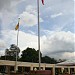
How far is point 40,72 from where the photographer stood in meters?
18.1

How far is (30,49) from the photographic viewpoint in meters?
95.4

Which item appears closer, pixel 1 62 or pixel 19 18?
pixel 19 18

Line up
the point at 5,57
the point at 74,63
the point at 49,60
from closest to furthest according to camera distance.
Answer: the point at 74,63 → the point at 5,57 → the point at 49,60

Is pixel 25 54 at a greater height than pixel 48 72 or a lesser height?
greater

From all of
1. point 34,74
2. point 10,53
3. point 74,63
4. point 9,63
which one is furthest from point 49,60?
point 34,74

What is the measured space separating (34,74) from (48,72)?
1179mm

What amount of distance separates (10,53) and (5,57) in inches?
105

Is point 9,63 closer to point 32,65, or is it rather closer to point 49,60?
point 32,65

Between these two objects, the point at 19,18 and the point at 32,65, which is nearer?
the point at 19,18

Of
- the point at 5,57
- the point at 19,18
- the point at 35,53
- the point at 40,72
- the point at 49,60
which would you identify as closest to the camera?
the point at 40,72

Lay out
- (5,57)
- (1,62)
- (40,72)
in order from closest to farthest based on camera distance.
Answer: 1. (40,72)
2. (1,62)
3. (5,57)

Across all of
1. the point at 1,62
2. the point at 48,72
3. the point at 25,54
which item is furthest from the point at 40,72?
the point at 25,54

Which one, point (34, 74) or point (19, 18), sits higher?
point (19, 18)

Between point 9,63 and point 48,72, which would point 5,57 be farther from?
point 48,72
